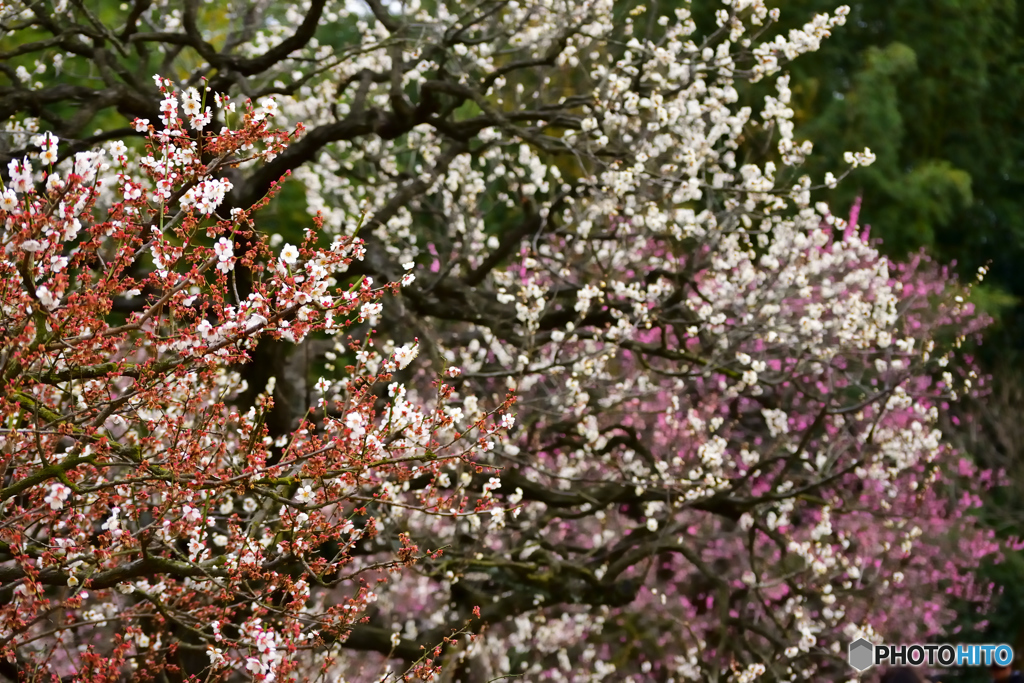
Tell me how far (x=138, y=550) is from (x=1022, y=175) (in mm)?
18805

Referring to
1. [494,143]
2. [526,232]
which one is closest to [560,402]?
[526,232]

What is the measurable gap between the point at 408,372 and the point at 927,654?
697 centimetres

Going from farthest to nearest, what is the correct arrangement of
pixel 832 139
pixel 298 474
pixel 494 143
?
pixel 832 139
pixel 494 143
pixel 298 474

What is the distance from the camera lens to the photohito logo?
31.1 feet

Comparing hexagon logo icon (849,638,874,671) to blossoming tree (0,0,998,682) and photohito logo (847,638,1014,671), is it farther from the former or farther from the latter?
blossoming tree (0,0,998,682)

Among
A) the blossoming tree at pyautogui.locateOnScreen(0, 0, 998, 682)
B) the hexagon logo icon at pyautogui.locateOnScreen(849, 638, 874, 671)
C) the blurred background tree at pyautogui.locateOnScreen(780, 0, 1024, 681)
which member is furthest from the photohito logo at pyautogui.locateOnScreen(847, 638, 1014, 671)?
the blurred background tree at pyautogui.locateOnScreen(780, 0, 1024, 681)

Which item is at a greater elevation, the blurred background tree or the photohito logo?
the blurred background tree

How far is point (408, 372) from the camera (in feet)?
32.7

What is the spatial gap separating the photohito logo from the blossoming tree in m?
0.45

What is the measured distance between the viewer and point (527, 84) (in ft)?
53.3

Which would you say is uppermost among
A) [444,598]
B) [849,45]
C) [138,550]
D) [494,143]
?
[849,45]

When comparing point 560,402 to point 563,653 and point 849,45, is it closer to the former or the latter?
point 563,653

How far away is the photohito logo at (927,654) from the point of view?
9.47 metres

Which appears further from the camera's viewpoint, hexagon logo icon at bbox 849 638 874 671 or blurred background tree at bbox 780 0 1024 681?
blurred background tree at bbox 780 0 1024 681
